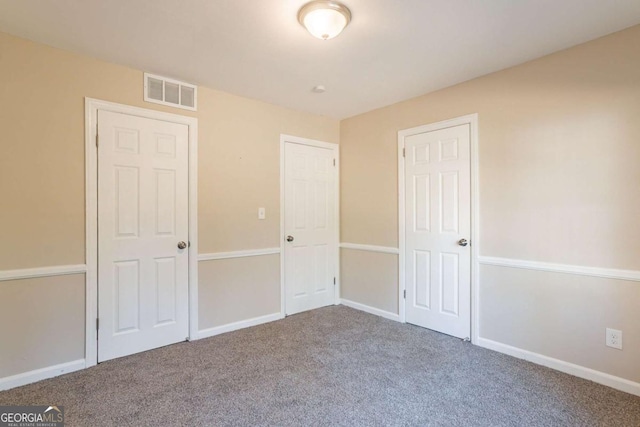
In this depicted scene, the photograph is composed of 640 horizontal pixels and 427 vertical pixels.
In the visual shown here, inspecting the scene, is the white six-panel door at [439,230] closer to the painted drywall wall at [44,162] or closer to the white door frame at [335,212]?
the white door frame at [335,212]

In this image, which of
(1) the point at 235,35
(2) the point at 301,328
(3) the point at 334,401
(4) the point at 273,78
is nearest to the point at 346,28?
(1) the point at 235,35

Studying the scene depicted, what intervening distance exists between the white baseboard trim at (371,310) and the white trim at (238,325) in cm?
91

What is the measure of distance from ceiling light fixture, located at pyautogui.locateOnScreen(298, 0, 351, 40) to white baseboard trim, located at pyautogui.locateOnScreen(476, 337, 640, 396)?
2.77 m

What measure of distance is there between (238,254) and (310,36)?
2124 mm

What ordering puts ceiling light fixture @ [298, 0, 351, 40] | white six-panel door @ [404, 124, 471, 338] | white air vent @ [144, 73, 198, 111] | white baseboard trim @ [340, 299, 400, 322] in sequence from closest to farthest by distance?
ceiling light fixture @ [298, 0, 351, 40] < white air vent @ [144, 73, 198, 111] < white six-panel door @ [404, 124, 471, 338] < white baseboard trim @ [340, 299, 400, 322]

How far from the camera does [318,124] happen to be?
3990mm

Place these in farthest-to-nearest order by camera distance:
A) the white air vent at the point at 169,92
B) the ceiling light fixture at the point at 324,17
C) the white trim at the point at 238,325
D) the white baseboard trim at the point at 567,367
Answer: the white trim at the point at 238,325, the white air vent at the point at 169,92, the white baseboard trim at the point at 567,367, the ceiling light fixture at the point at 324,17

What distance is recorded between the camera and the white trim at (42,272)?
7.20 ft

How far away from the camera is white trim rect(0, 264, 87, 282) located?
219cm

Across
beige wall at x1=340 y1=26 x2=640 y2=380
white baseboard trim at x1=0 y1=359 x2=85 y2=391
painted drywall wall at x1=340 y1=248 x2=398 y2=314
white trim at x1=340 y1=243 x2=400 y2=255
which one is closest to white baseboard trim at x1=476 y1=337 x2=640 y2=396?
beige wall at x1=340 y1=26 x2=640 y2=380

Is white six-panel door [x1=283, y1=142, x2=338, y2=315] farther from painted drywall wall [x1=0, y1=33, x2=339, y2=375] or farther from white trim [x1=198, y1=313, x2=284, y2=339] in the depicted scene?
painted drywall wall [x1=0, y1=33, x2=339, y2=375]

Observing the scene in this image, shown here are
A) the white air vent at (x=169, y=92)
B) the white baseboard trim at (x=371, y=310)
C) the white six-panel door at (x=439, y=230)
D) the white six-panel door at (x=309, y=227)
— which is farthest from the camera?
the white six-panel door at (x=309, y=227)

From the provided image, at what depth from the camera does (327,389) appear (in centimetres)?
218

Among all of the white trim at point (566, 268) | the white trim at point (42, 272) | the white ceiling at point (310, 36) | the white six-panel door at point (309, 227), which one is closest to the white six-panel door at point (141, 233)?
the white trim at point (42, 272)
